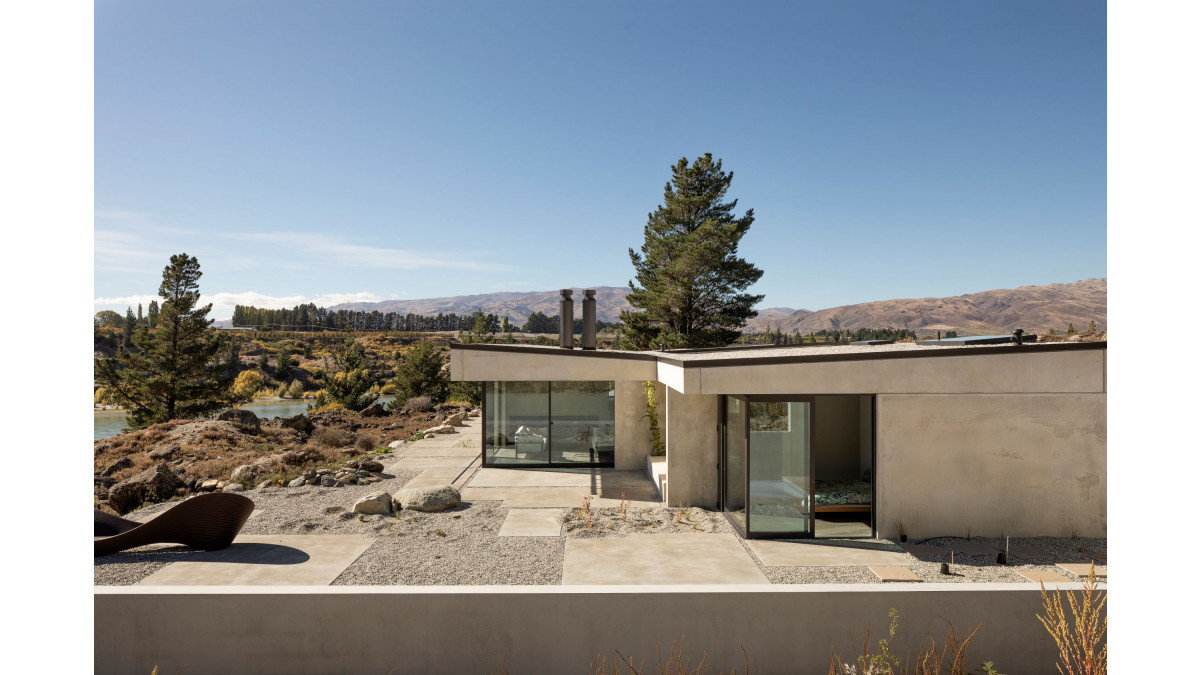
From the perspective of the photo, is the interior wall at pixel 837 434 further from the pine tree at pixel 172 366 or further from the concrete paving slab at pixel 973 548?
the pine tree at pixel 172 366

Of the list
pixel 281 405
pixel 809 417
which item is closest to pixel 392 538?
pixel 809 417

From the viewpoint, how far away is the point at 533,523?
959cm

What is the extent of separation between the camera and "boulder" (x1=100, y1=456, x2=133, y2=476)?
14934 mm

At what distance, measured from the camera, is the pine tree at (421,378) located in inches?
1250

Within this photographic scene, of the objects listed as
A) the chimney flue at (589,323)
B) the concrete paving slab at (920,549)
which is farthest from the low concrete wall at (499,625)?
the chimney flue at (589,323)

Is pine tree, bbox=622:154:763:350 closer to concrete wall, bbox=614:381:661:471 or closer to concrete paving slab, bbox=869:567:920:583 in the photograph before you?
concrete wall, bbox=614:381:661:471

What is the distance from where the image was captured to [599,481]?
12773mm

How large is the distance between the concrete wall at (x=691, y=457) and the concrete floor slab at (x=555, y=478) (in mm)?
1851

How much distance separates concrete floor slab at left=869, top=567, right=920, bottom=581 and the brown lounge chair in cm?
798

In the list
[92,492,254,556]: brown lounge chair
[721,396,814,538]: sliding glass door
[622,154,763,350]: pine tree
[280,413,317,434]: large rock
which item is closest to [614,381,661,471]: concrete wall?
[721,396,814,538]: sliding glass door

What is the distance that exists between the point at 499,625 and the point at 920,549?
231 inches
